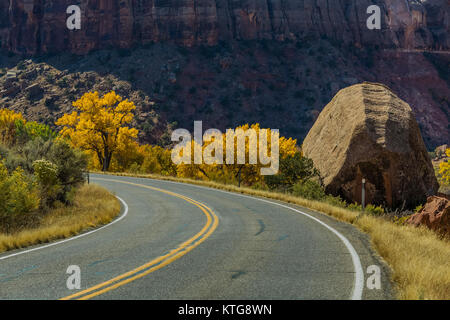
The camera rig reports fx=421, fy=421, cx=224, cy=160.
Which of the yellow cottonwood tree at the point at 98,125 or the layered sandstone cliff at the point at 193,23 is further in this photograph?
the layered sandstone cliff at the point at 193,23

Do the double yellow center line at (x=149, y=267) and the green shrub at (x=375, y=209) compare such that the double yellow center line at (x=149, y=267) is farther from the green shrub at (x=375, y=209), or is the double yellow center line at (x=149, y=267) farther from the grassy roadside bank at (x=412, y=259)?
the green shrub at (x=375, y=209)

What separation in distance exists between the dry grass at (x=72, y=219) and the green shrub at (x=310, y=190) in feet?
31.4

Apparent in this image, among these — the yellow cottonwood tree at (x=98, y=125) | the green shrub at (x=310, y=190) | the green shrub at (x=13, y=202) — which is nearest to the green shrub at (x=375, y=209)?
the green shrub at (x=310, y=190)

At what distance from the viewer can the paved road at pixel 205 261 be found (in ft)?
19.5

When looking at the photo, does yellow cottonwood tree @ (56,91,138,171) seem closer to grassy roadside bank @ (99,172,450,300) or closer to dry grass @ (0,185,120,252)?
dry grass @ (0,185,120,252)

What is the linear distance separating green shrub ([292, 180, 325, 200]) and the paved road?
6255 millimetres

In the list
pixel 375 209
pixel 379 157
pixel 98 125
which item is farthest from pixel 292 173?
Answer: pixel 98 125

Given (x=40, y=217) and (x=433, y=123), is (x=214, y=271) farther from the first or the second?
(x=433, y=123)

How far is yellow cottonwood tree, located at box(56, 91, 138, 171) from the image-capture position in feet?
142

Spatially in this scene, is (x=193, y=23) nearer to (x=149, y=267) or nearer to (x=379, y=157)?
(x=379, y=157)

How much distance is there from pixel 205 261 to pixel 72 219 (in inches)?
302

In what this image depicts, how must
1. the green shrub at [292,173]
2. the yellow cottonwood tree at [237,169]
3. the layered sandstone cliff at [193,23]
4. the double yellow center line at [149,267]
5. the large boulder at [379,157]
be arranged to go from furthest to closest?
the layered sandstone cliff at [193,23]
the yellow cottonwood tree at [237,169]
the green shrub at [292,173]
the large boulder at [379,157]
the double yellow center line at [149,267]

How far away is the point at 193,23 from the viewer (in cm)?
9844
